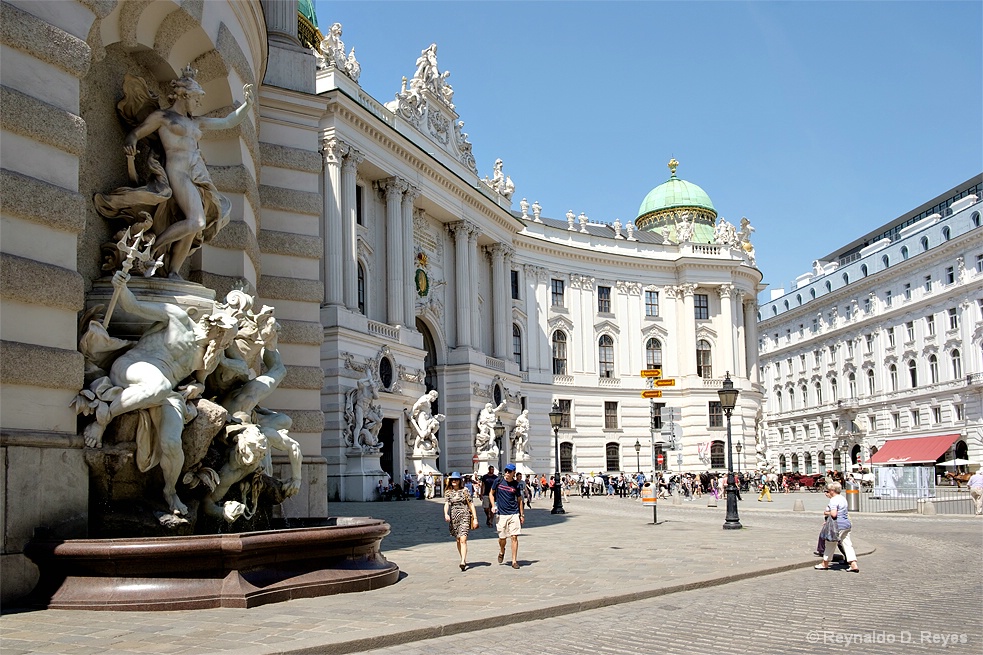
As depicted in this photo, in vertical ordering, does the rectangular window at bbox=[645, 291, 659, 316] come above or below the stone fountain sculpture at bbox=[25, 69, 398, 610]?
above

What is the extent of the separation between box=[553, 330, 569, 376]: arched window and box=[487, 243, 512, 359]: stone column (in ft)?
29.2

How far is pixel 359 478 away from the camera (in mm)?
39688

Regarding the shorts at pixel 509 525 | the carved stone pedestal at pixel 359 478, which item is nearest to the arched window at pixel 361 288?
the carved stone pedestal at pixel 359 478

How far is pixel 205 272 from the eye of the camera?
16.2 m

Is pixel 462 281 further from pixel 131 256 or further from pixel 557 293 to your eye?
pixel 131 256

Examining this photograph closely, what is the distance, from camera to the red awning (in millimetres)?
69688

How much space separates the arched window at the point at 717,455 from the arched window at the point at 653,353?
7228 millimetres

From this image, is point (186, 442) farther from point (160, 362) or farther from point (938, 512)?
point (938, 512)

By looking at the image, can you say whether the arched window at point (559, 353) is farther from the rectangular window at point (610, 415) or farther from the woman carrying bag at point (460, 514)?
the woman carrying bag at point (460, 514)

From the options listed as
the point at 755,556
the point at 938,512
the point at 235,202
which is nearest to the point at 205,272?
the point at 235,202

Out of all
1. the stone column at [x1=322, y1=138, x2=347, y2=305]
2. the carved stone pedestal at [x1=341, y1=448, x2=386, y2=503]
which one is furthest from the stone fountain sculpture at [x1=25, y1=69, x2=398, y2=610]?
the stone column at [x1=322, y1=138, x2=347, y2=305]

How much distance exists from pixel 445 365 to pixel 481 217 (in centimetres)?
992

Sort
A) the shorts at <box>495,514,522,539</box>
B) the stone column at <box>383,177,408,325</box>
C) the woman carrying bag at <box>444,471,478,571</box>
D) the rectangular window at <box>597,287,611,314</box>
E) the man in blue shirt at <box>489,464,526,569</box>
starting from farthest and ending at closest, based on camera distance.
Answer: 1. the rectangular window at <box>597,287,611,314</box>
2. the stone column at <box>383,177,408,325</box>
3. the man in blue shirt at <box>489,464,526,569</box>
4. the shorts at <box>495,514,522,539</box>
5. the woman carrying bag at <box>444,471,478,571</box>

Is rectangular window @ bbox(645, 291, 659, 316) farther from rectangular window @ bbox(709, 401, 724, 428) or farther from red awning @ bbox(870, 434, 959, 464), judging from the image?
red awning @ bbox(870, 434, 959, 464)
